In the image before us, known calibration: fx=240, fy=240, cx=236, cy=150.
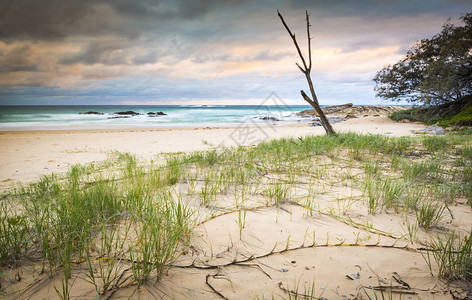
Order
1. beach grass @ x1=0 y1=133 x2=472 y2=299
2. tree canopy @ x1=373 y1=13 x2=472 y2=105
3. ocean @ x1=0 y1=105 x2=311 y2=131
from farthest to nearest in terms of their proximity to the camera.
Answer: ocean @ x1=0 y1=105 x2=311 y2=131
tree canopy @ x1=373 y1=13 x2=472 y2=105
beach grass @ x1=0 y1=133 x2=472 y2=299

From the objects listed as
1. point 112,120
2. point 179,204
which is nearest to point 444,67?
point 179,204

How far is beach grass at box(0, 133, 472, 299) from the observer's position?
62.5 inches

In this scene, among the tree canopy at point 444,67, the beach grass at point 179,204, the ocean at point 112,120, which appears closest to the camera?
the beach grass at point 179,204

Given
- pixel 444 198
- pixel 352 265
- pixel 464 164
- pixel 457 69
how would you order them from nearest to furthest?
pixel 352 265 → pixel 444 198 → pixel 464 164 → pixel 457 69

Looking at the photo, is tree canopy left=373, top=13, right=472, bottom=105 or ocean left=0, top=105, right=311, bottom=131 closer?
tree canopy left=373, top=13, right=472, bottom=105

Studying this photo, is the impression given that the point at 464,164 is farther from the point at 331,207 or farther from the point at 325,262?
the point at 325,262

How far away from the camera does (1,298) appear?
4.44 feet

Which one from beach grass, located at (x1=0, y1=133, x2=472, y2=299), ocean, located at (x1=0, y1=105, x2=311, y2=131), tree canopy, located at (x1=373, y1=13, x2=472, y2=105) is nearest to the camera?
beach grass, located at (x1=0, y1=133, x2=472, y2=299)

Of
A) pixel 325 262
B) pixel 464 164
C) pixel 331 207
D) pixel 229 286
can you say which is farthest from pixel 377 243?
pixel 464 164

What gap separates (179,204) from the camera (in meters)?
1.99

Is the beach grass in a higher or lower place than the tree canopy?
lower

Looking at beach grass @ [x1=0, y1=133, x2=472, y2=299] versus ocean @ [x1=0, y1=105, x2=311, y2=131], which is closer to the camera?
beach grass @ [x1=0, y1=133, x2=472, y2=299]

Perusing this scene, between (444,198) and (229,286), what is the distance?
9.37 ft

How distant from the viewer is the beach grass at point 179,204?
1587 mm
